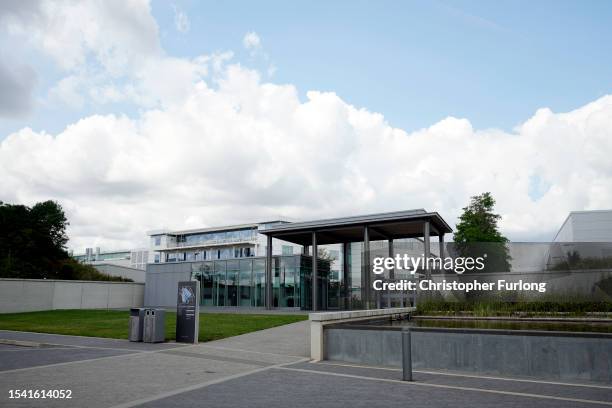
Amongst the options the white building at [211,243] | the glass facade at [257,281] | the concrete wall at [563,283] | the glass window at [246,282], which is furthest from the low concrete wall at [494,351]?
the white building at [211,243]

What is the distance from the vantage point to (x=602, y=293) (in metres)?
23.7

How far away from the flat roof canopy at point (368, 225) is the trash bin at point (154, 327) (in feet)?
65.7

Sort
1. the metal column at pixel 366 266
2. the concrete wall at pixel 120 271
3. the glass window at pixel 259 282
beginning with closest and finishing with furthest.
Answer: the metal column at pixel 366 266 < the glass window at pixel 259 282 < the concrete wall at pixel 120 271

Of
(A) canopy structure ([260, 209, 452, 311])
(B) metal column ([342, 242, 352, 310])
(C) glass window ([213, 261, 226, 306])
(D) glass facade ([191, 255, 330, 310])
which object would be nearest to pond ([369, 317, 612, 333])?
(A) canopy structure ([260, 209, 452, 311])

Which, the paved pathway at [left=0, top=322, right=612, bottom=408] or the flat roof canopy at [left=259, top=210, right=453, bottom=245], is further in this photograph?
the flat roof canopy at [left=259, top=210, right=453, bottom=245]

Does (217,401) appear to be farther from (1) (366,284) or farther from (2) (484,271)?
(1) (366,284)

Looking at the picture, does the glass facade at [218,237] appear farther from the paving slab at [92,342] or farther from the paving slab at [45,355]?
the paving slab at [45,355]

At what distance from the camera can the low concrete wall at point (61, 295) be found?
37844 millimetres

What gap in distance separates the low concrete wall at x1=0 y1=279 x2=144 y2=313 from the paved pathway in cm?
2714

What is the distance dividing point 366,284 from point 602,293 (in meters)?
14.6

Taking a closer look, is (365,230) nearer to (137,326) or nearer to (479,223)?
(479,223)

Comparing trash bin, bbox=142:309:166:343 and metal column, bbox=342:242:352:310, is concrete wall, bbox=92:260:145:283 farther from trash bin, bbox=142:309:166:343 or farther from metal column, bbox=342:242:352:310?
trash bin, bbox=142:309:166:343

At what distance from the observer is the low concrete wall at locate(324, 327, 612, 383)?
986cm

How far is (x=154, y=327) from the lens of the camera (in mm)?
16578
